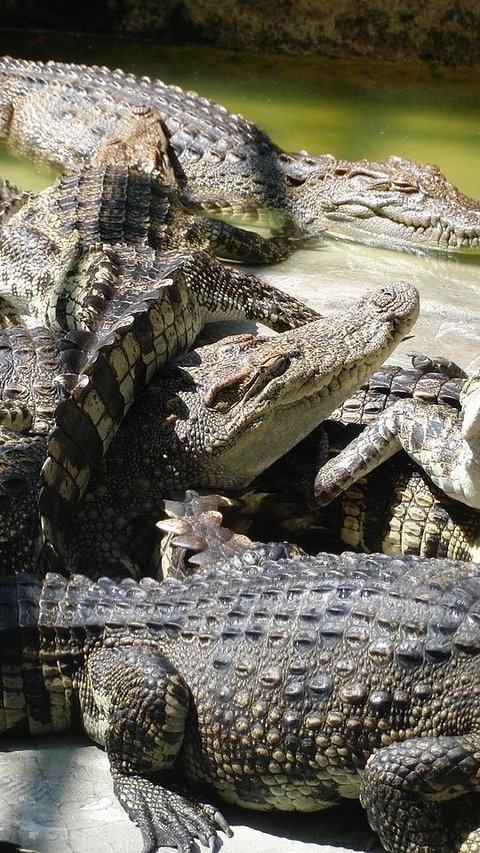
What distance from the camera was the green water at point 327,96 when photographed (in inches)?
368

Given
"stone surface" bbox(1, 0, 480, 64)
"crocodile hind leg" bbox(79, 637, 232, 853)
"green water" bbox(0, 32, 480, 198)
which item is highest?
"stone surface" bbox(1, 0, 480, 64)

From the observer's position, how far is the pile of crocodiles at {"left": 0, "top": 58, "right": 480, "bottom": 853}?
2.66 metres

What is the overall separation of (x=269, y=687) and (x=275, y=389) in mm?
1426

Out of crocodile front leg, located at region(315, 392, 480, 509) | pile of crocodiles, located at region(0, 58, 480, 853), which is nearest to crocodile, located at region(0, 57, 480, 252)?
pile of crocodiles, located at region(0, 58, 480, 853)

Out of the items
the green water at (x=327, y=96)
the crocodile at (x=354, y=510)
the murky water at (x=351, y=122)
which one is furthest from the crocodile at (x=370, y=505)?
the green water at (x=327, y=96)

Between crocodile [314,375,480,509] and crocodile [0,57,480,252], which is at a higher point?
crocodile [0,57,480,252]

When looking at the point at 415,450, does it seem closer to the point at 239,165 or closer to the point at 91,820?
the point at 91,820

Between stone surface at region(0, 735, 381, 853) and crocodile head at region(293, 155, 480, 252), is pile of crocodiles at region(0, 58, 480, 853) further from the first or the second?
crocodile head at region(293, 155, 480, 252)

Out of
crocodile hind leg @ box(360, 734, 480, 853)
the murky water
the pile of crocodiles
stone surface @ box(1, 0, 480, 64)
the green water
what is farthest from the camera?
stone surface @ box(1, 0, 480, 64)

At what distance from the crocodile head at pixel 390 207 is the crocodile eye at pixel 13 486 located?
4.32 meters

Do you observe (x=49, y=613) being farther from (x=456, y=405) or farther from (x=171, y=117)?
(x=171, y=117)

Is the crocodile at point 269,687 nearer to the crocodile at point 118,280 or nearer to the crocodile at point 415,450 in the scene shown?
the crocodile at point 118,280

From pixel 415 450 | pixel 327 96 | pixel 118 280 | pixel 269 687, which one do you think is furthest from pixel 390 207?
pixel 269 687

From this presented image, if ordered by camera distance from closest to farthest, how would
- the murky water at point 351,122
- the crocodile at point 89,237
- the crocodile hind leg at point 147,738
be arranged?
the crocodile hind leg at point 147,738 → the crocodile at point 89,237 → the murky water at point 351,122
